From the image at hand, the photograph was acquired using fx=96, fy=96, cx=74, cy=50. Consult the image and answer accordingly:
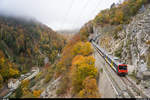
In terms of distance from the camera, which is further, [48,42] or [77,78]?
[48,42]

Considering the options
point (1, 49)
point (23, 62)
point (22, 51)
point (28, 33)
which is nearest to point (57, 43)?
point (28, 33)

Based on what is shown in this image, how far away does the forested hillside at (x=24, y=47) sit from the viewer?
96850 mm

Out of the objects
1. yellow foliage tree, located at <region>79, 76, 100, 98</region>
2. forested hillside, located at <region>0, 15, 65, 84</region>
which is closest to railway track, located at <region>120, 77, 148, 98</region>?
yellow foliage tree, located at <region>79, 76, 100, 98</region>

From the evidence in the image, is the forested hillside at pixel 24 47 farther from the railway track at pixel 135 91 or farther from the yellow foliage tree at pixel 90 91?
the railway track at pixel 135 91

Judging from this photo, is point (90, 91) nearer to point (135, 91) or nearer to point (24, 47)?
point (135, 91)

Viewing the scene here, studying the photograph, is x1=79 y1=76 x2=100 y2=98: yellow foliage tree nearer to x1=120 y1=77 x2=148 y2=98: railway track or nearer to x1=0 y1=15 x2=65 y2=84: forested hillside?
x1=120 y1=77 x2=148 y2=98: railway track

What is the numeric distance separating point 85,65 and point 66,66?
2029 cm

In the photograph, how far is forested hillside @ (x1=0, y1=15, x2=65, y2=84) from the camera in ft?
318

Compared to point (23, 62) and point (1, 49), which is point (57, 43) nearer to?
point (23, 62)

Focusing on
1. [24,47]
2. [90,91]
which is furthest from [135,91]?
[24,47]

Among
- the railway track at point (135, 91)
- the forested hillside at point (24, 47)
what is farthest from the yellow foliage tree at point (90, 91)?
the forested hillside at point (24, 47)

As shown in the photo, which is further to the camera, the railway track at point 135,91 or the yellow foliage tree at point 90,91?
the yellow foliage tree at point 90,91

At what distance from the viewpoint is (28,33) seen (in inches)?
6358

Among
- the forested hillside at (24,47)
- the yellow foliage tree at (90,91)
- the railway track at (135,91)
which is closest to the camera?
the railway track at (135,91)
